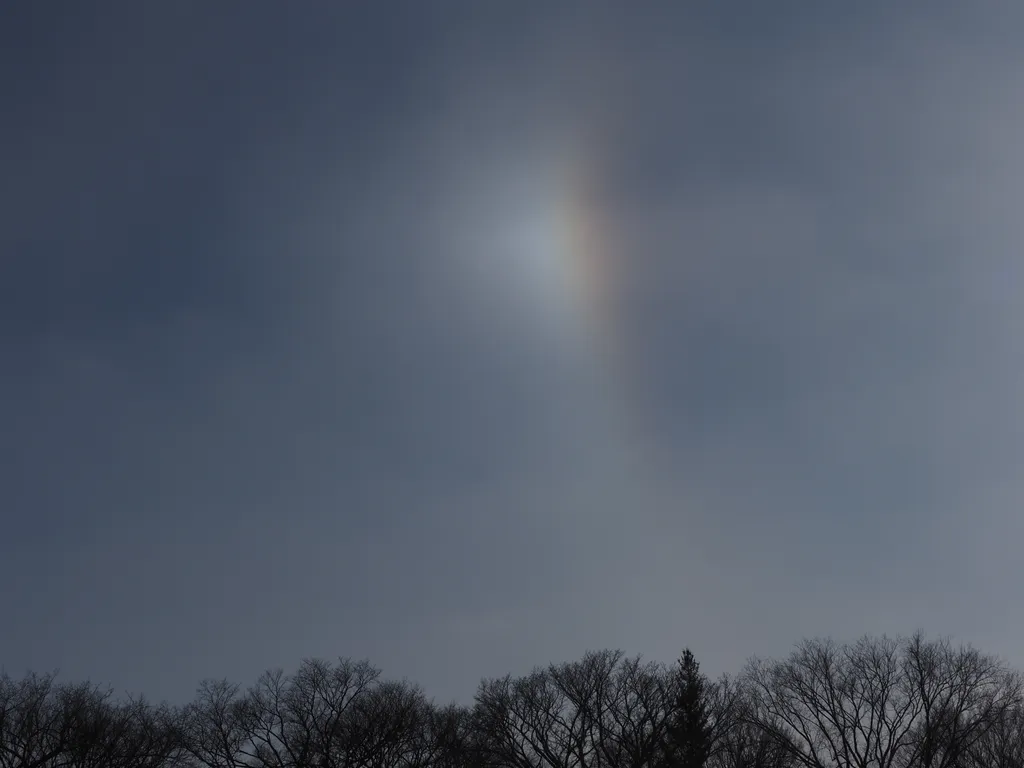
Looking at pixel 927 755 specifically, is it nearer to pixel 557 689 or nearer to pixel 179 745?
pixel 557 689

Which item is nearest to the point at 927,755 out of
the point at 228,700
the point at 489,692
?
the point at 489,692

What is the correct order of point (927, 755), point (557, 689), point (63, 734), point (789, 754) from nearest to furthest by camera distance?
point (63, 734)
point (927, 755)
point (789, 754)
point (557, 689)

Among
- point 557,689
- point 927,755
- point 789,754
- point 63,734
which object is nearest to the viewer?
point 63,734

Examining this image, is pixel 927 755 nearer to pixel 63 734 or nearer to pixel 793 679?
pixel 793 679

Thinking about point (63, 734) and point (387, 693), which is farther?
point (387, 693)

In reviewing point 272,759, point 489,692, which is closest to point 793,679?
point 489,692

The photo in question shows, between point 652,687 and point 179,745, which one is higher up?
point 652,687
